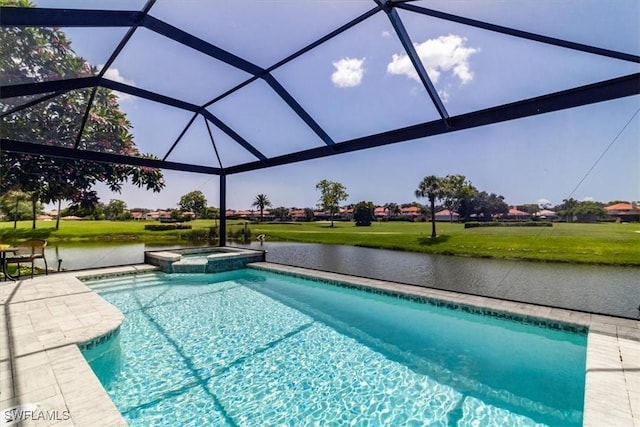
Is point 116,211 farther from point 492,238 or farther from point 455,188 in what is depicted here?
point 455,188

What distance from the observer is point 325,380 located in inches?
139

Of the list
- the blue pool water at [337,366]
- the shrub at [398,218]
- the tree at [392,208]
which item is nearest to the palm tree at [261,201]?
the tree at [392,208]

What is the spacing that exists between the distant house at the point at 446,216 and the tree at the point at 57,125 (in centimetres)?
2316

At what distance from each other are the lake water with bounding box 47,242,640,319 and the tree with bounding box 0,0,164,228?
281cm

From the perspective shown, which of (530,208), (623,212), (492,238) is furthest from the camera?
(492,238)

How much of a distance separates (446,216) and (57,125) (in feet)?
88.3

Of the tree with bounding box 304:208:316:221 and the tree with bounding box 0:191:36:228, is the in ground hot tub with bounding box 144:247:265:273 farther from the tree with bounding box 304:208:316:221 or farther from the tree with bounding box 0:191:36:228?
the tree with bounding box 304:208:316:221

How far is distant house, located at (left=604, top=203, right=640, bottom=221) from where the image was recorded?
10781 millimetres

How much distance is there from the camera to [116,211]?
15.9 m

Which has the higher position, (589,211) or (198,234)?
(589,211)

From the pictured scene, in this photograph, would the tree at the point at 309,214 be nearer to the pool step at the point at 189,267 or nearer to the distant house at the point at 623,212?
the pool step at the point at 189,267

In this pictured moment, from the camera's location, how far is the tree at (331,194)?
1400 inches

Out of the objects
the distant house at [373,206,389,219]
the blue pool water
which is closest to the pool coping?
the blue pool water

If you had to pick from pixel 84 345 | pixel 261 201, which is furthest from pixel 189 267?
pixel 261 201
